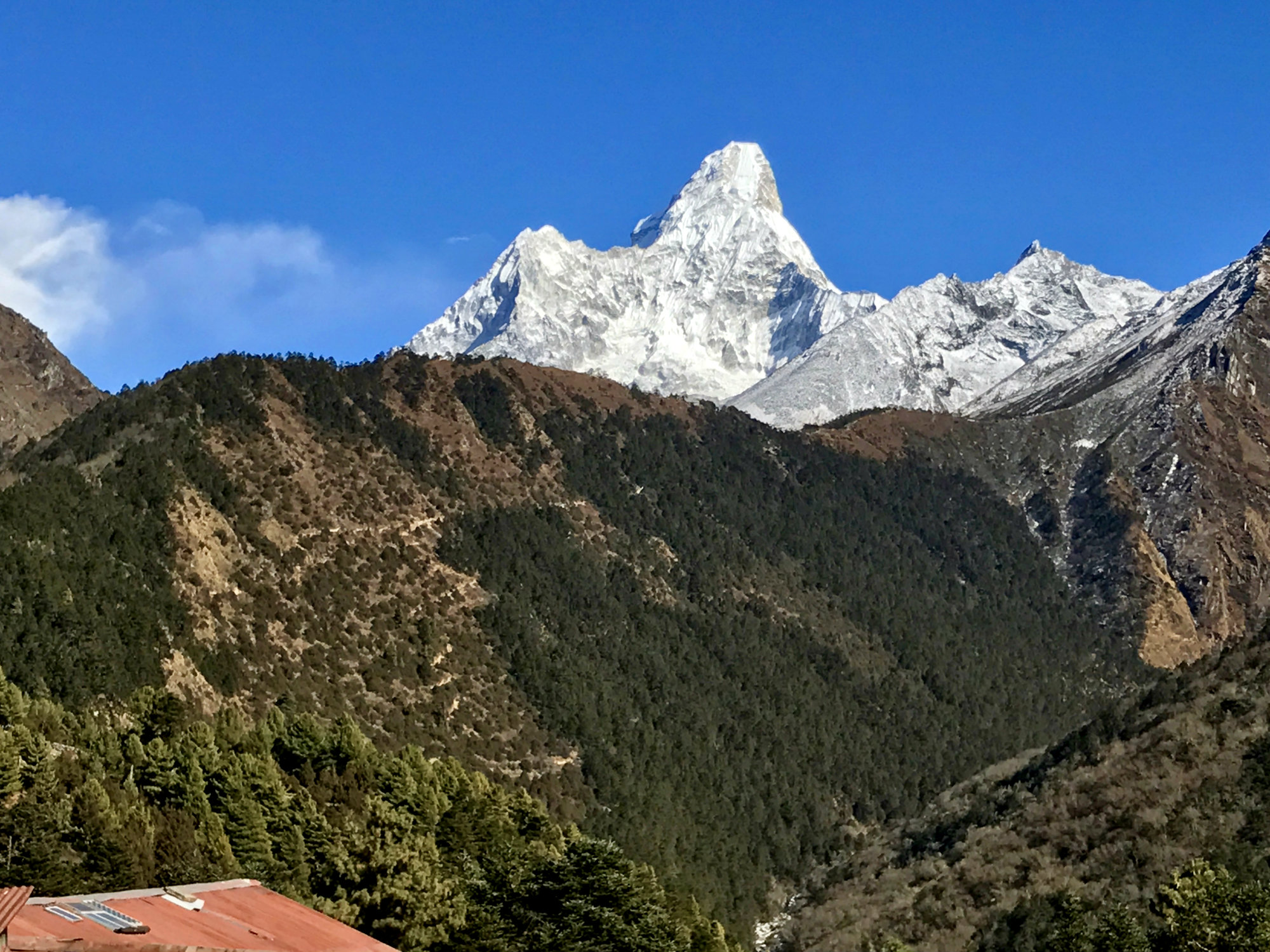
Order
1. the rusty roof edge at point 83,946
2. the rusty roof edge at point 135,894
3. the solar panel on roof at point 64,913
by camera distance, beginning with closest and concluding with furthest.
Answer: the rusty roof edge at point 83,946
the solar panel on roof at point 64,913
the rusty roof edge at point 135,894

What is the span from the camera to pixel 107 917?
97.9 ft

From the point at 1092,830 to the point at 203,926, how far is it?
89271mm

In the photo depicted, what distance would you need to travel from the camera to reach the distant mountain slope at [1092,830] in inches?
4016

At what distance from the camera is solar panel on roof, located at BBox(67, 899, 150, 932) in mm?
29234

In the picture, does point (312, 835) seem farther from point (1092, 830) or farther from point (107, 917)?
point (1092, 830)

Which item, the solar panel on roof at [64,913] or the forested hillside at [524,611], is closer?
the solar panel on roof at [64,913]

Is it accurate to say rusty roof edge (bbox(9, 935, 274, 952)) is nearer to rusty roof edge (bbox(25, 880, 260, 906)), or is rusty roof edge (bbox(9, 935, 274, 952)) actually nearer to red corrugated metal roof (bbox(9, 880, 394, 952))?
red corrugated metal roof (bbox(9, 880, 394, 952))

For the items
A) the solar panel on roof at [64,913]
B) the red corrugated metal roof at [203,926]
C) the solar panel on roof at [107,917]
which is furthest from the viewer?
the solar panel on roof at [107,917]

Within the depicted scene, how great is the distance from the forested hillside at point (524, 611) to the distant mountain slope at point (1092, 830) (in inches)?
447

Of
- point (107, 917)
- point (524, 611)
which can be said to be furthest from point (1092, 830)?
point (107, 917)

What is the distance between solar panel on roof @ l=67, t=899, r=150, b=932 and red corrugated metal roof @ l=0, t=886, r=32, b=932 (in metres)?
5.96

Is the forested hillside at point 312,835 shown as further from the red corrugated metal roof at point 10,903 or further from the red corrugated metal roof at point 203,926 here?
the red corrugated metal roof at point 10,903

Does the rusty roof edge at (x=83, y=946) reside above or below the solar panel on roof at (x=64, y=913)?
below

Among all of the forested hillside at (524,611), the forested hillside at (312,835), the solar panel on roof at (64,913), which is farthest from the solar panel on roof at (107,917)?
the forested hillside at (524,611)
